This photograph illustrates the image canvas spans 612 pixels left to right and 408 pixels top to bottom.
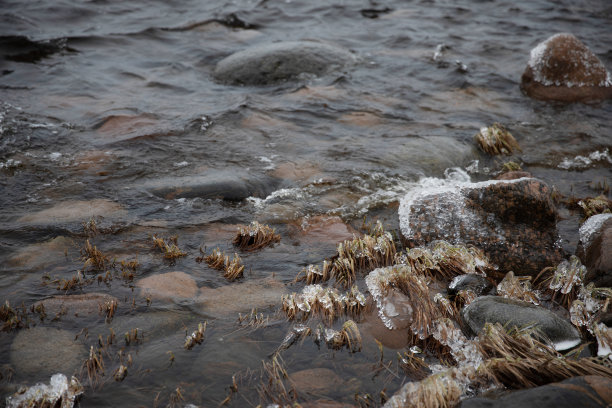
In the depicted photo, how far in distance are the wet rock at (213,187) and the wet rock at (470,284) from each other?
276cm

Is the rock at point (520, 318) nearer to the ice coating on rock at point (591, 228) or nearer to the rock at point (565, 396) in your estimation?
the rock at point (565, 396)

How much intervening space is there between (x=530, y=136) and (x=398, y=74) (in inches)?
133

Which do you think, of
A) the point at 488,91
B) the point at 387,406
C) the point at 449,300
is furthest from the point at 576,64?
the point at 387,406

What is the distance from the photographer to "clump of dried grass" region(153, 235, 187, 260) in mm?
4895

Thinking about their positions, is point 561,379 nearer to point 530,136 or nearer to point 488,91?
point 530,136

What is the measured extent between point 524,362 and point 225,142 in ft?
17.9

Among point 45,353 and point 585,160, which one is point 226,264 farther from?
point 585,160

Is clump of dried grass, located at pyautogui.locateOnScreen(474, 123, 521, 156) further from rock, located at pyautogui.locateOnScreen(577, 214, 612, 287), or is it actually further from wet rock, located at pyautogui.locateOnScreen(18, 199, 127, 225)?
wet rock, located at pyautogui.locateOnScreen(18, 199, 127, 225)

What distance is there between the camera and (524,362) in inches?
130

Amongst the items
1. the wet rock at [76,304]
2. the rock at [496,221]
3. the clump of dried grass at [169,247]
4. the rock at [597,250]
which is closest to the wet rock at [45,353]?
Result: the wet rock at [76,304]

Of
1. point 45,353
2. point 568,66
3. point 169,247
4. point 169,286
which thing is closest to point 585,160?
point 568,66

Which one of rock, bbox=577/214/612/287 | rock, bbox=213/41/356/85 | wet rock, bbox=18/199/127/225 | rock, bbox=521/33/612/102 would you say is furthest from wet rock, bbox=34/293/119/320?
rock, bbox=521/33/612/102

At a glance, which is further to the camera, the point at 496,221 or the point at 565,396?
the point at 496,221

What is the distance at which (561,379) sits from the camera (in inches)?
126
